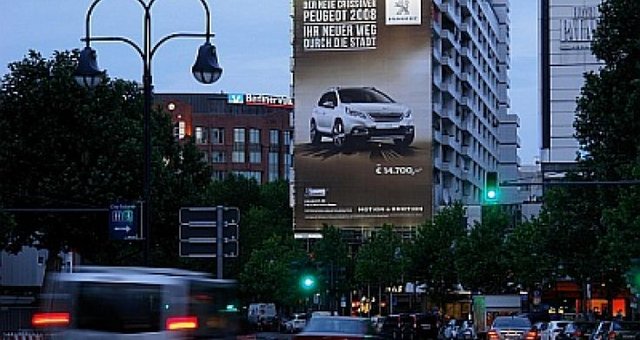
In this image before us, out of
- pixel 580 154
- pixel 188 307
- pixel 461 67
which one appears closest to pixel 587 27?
pixel 461 67

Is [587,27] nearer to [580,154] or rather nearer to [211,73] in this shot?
[580,154]

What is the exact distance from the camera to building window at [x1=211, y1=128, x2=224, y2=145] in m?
174

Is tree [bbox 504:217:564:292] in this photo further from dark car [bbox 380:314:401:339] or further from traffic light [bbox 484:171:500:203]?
traffic light [bbox 484:171:500:203]

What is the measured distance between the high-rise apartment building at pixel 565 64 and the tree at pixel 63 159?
49334 millimetres

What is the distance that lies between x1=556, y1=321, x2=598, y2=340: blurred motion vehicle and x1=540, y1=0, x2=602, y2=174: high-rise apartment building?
4421cm

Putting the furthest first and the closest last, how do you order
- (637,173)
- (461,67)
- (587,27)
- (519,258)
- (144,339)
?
(461,67) < (587,27) < (519,258) < (637,173) < (144,339)

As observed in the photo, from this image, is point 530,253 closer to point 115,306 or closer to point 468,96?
point 468,96

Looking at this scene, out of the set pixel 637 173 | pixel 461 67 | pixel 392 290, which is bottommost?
pixel 392 290

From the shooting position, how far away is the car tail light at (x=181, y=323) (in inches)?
794

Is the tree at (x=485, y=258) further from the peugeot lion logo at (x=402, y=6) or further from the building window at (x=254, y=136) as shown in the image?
the building window at (x=254, y=136)

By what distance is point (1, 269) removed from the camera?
93.9 metres

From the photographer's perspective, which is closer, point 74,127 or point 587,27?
point 74,127

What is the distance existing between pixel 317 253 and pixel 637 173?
50108 millimetres

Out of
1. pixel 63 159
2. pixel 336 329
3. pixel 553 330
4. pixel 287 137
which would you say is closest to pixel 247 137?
pixel 287 137
